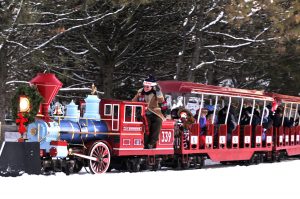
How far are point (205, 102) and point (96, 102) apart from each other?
15.8ft

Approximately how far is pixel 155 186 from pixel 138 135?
453 centimetres

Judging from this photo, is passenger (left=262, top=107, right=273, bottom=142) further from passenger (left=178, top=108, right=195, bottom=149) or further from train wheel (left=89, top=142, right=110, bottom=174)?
train wheel (left=89, top=142, right=110, bottom=174)

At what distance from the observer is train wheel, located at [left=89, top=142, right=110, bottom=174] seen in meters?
15.0

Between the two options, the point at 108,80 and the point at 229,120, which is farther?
the point at 108,80

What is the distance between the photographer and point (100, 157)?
50.0 ft

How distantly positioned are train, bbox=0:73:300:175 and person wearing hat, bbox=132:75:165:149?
0.91ft

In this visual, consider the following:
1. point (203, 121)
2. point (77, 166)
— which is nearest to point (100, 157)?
point (77, 166)

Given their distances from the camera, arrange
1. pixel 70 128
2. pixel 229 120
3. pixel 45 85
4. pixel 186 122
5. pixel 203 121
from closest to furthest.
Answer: pixel 45 85 → pixel 70 128 → pixel 186 122 → pixel 203 121 → pixel 229 120

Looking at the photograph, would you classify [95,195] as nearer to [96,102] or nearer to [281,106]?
[96,102]

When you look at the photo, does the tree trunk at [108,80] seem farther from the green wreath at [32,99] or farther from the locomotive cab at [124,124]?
the green wreath at [32,99]

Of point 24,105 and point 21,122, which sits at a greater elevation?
point 24,105

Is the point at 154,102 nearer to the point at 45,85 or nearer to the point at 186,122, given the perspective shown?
the point at 186,122

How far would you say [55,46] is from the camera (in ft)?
81.0

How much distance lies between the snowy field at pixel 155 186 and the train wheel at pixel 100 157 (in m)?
1.41
